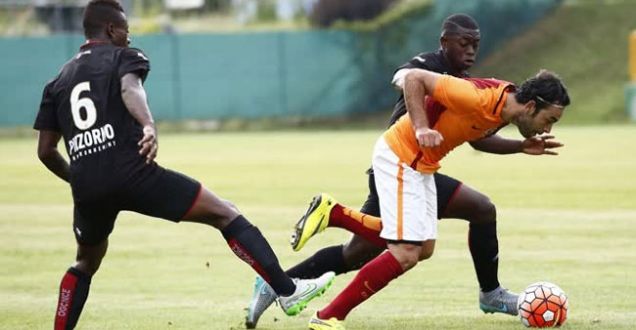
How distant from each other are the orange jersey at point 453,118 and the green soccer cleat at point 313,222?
670 mm

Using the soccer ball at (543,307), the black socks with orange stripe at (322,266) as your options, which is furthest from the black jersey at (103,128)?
the soccer ball at (543,307)

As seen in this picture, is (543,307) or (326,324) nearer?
(326,324)

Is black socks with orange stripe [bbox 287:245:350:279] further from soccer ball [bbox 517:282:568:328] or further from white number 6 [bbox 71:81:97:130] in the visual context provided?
white number 6 [bbox 71:81:97:130]

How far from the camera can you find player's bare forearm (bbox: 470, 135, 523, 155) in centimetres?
905

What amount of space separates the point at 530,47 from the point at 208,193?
3957 centimetres

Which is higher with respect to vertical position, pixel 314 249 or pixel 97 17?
pixel 97 17

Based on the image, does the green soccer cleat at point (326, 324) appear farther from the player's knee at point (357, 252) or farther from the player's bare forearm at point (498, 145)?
the player's bare forearm at point (498, 145)

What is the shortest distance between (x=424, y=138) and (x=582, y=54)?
3905cm

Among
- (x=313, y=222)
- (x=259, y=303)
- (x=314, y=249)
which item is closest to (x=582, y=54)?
(x=314, y=249)

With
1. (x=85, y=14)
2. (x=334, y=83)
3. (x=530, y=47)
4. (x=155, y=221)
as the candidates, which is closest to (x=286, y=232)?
(x=155, y=221)

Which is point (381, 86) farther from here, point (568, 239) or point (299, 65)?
point (568, 239)

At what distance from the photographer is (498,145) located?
30.3ft

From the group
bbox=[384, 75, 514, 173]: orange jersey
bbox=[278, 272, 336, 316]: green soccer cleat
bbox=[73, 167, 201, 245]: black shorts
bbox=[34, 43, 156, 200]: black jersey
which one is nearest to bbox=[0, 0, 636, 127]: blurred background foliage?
bbox=[384, 75, 514, 173]: orange jersey

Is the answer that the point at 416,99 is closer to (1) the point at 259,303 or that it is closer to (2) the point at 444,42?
(2) the point at 444,42
